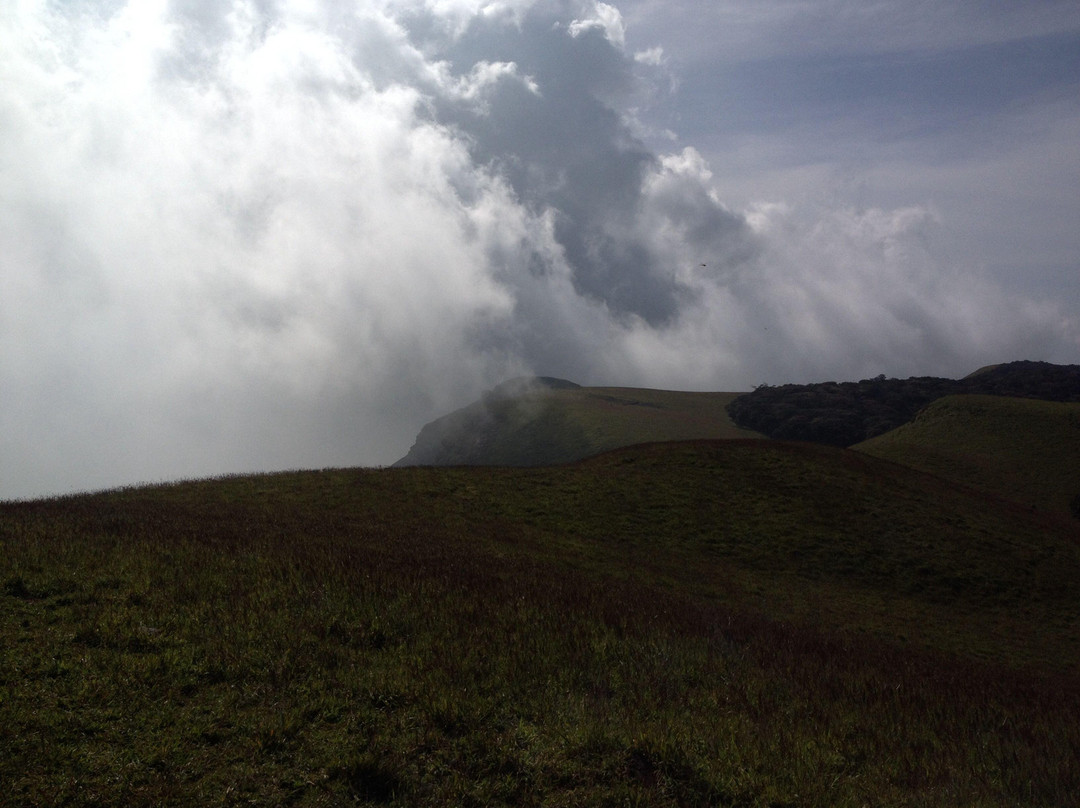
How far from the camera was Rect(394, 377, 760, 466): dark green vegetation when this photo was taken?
122 metres

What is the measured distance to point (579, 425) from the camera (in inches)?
5546

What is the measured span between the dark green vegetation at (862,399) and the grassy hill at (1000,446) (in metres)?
45.5

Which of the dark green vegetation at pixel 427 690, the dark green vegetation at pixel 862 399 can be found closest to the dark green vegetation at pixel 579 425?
the dark green vegetation at pixel 862 399

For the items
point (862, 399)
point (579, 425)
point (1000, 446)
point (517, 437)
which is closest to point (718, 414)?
point (862, 399)

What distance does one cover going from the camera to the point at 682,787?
23.0 ft

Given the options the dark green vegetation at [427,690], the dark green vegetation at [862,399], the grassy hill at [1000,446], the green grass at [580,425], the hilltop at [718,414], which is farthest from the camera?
the dark green vegetation at [862,399]

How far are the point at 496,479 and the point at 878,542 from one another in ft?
64.6

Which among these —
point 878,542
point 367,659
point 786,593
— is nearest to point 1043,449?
point 878,542

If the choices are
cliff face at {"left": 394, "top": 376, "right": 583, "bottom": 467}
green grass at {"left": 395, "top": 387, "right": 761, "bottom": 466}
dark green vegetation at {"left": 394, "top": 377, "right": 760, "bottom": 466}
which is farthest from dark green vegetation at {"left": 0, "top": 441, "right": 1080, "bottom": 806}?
cliff face at {"left": 394, "top": 376, "right": 583, "bottom": 467}

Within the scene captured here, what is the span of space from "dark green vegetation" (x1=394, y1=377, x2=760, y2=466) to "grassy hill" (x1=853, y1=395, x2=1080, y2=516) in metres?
32.0

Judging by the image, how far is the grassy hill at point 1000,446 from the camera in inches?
2904

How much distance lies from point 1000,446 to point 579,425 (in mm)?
74668

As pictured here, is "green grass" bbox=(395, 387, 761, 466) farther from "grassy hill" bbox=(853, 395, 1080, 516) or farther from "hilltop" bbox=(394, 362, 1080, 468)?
"grassy hill" bbox=(853, 395, 1080, 516)

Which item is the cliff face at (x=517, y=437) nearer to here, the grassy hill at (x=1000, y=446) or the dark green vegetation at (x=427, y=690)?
the grassy hill at (x=1000, y=446)
